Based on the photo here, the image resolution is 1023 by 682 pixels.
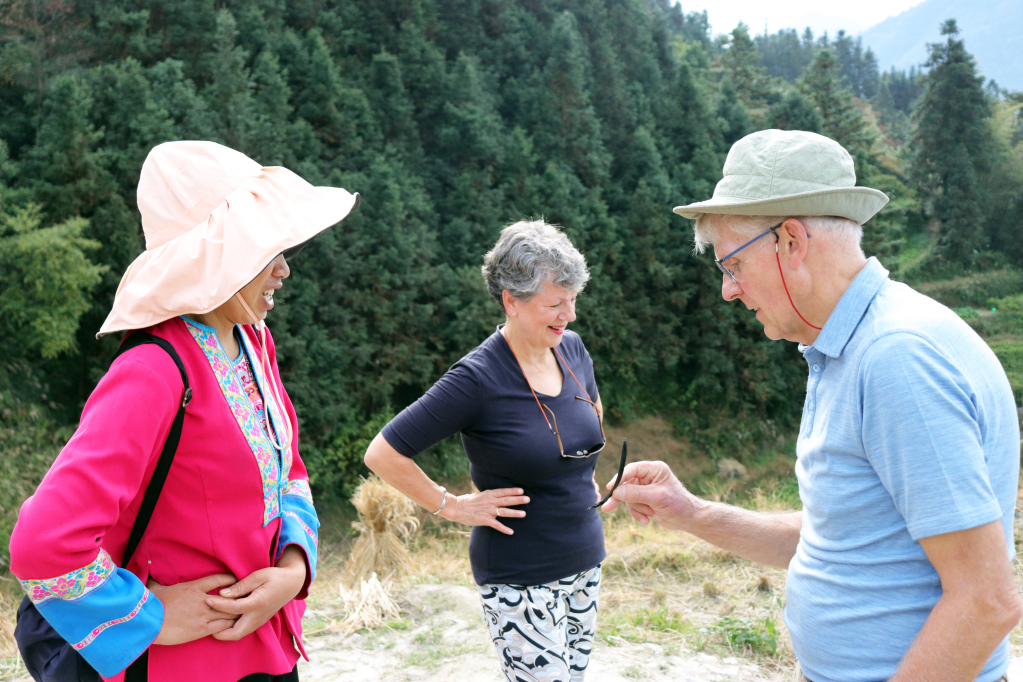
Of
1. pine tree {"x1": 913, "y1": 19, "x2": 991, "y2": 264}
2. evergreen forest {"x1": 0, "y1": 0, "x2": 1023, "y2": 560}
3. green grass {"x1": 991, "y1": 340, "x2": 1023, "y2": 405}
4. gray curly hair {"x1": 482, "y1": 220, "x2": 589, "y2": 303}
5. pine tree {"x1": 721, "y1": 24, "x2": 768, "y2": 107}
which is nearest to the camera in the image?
gray curly hair {"x1": 482, "y1": 220, "x2": 589, "y2": 303}

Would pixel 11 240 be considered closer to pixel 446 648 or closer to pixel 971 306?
pixel 446 648

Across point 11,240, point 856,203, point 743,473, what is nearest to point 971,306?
point 743,473

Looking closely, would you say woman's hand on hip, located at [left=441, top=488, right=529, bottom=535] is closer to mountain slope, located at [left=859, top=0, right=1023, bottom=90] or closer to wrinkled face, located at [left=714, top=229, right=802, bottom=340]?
wrinkled face, located at [left=714, top=229, right=802, bottom=340]

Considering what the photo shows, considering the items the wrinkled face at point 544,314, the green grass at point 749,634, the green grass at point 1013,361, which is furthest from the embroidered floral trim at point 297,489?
the green grass at point 1013,361

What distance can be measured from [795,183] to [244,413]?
116 centimetres

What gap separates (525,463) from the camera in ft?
7.38

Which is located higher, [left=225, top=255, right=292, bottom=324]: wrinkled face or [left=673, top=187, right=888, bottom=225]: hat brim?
[left=673, top=187, right=888, bottom=225]: hat brim

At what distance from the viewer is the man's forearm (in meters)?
1.73

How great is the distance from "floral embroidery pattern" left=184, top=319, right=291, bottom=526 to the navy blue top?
2.60ft

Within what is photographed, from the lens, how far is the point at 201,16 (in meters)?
14.8

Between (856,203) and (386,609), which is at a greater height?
(856,203)

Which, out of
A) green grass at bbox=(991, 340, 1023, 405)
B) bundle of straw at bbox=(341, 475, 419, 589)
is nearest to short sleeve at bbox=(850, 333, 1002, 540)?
bundle of straw at bbox=(341, 475, 419, 589)

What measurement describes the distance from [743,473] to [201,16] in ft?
51.3

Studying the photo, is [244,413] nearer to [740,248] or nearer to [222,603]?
[222,603]
